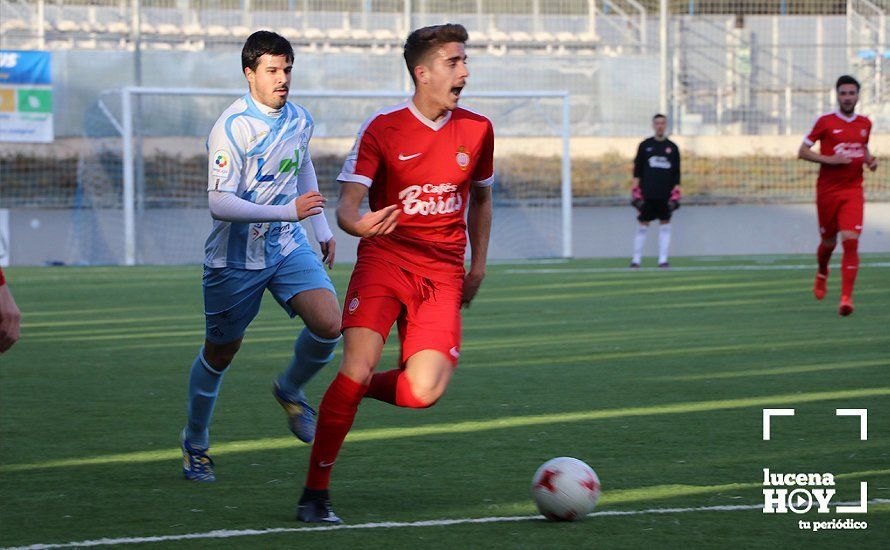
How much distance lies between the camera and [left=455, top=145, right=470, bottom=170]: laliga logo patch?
5.36 meters

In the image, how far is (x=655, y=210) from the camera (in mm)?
21281

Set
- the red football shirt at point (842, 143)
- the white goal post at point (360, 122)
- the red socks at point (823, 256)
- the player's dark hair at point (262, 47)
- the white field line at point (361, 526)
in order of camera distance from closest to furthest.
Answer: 1. the white field line at point (361, 526)
2. the player's dark hair at point (262, 47)
3. the red football shirt at point (842, 143)
4. the red socks at point (823, 256)
5. the white goal post at point (360, 122)

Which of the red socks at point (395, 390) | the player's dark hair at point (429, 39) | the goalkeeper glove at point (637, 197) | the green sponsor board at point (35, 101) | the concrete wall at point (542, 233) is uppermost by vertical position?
the green sponsor board at point (35, 101)

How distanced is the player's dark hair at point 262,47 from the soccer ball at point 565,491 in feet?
7.09

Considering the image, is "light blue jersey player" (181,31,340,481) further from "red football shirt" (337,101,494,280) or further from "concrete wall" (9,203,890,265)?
"concrete wall" (9,203,890,265)

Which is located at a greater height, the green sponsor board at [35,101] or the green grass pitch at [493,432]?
the green sponsor board at [35,101]

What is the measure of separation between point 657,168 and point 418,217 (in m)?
16.0

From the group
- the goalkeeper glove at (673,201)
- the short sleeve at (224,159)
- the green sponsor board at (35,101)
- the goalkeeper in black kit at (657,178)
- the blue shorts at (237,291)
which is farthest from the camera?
the green sponsor board at (35,101)

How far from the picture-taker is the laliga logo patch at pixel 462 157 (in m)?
5.36

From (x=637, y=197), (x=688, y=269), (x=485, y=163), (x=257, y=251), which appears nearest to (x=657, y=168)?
(x=637, y=197)

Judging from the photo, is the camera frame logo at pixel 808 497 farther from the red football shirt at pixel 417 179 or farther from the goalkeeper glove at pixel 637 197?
the goalkeeper glove at pixel 637 197

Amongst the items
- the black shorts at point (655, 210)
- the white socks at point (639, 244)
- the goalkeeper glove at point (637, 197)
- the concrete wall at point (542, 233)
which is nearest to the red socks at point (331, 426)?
the white socks at point (639, 244)

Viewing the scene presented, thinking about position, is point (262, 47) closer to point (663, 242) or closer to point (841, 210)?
point (841, 210)

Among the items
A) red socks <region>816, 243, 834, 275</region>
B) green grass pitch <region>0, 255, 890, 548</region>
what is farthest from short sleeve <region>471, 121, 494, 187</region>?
red socks <region>816, 243, 834, 275</region>
